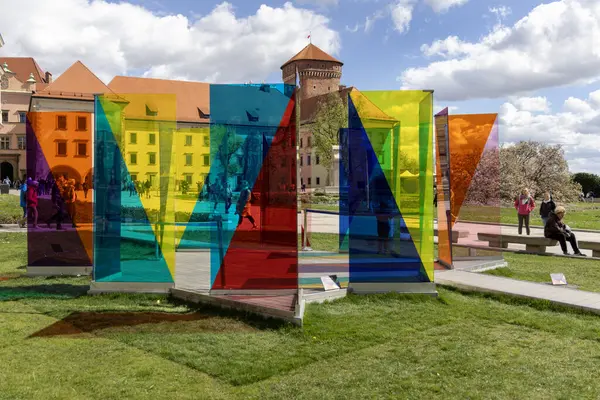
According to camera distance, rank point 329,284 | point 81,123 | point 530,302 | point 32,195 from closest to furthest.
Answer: point 530,302
point 329,284
point 81,123
point 32,195

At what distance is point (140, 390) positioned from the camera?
4691mm

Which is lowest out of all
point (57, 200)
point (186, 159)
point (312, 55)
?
point (57, 200)

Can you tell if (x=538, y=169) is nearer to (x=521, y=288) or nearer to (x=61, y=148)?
(x=521, y=288)

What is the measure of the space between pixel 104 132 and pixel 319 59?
3771 inches

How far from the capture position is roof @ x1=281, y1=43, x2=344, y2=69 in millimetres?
101250

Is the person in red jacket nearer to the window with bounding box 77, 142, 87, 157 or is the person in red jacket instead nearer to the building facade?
the window with bounding box 77, 142, 87, 157

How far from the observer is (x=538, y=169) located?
5494 cm

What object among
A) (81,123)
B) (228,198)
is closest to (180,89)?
(81,123)

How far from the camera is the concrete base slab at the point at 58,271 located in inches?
409

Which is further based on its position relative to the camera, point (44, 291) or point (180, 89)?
point (180, 89)

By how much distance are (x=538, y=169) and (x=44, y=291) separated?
5413 centimetres

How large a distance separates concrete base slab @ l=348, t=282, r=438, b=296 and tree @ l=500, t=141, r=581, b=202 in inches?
1647

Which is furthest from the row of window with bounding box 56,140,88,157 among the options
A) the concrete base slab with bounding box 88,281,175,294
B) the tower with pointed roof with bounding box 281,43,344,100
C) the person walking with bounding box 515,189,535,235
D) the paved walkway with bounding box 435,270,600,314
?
the tower with pointed roof with bounding box 281,43,344,100

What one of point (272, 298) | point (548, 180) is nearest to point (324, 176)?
point (548, 180)
